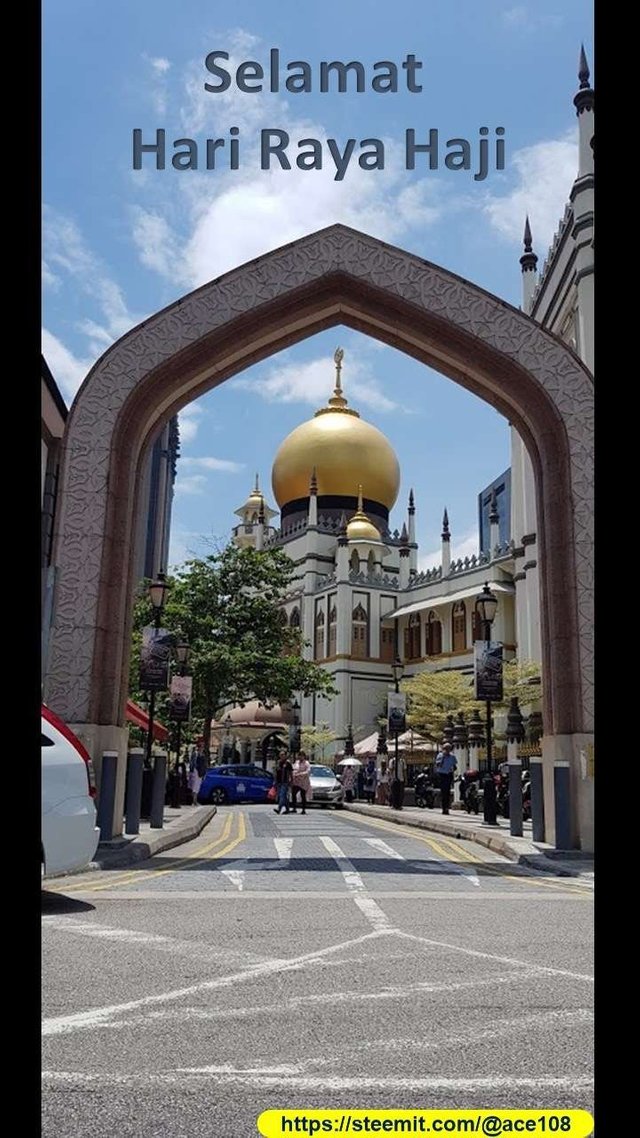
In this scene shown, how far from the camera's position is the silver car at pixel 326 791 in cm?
3297

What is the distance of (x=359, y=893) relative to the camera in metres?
9.51

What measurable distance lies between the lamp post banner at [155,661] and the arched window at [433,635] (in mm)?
40826

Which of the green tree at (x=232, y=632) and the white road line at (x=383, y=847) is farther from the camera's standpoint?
the green tree at (x=232, y=632)

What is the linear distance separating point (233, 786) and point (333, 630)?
85.6ft

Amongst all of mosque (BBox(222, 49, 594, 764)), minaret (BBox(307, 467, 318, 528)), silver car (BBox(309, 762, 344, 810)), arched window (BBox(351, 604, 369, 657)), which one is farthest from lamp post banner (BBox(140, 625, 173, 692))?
minaret (BBox(307, 467, 318, 528))

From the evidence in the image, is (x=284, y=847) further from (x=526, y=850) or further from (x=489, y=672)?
(x=489, y=672)

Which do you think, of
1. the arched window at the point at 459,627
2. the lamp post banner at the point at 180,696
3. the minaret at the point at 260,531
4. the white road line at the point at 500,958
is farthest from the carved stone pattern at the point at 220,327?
the minaret at the point at 260,531

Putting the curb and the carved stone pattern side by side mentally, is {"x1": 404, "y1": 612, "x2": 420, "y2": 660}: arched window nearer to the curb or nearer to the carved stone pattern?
the curb

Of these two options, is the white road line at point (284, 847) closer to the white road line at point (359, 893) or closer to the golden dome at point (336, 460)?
Answer: the white road line at point (359, 893)

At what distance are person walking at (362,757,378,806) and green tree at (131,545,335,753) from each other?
4.33 m

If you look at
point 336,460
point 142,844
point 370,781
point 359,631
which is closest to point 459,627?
point 359,631
